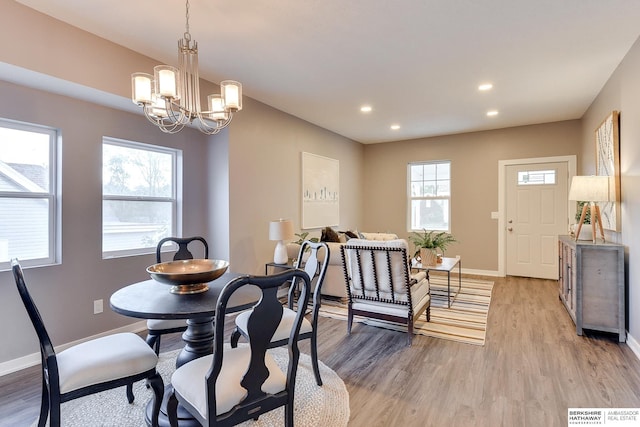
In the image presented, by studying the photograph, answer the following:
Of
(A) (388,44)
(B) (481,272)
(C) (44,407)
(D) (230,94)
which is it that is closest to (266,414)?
(C) (44,407)

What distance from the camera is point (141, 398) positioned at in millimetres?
2221

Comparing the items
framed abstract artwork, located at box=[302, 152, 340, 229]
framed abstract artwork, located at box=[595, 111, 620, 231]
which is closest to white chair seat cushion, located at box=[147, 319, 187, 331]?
framed abstract artwork, located at box=[302, 152, 340, 229]

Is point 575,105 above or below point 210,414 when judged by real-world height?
above

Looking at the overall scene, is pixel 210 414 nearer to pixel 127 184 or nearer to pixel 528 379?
pixel 528 379

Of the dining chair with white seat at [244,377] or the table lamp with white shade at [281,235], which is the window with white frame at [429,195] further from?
the dining chair with white seat at [244,377]

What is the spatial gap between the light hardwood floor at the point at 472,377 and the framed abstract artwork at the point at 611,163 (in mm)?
1214

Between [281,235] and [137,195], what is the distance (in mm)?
1692

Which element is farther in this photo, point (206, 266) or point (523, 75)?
point (523, 75)

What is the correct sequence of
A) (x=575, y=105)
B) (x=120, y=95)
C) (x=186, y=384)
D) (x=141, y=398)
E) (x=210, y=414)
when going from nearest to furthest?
1. (x=210, y=414)
2. (x=186, y=384)
3. (x=141, y=398)
4. (x=120, y=95)
5. (x=575, y=105)

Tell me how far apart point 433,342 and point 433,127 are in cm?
403

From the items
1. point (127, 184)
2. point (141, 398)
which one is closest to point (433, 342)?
point (141, 398)

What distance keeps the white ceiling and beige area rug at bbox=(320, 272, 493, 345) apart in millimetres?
2693

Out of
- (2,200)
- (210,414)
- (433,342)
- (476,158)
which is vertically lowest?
(433,342)

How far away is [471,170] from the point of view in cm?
636
